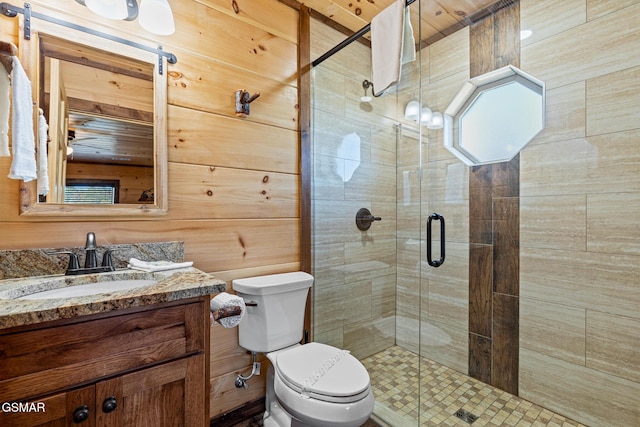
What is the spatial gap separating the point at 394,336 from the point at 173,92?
6.85 feet

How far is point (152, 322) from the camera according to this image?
902 millimetres

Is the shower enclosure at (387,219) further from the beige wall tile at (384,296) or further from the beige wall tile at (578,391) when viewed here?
the beige wall tile at (578,391)

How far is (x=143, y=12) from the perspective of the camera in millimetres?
1334

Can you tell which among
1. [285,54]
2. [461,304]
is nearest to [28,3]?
[285,54]

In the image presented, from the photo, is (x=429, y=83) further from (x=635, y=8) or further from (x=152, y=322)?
(x=152, y=322)

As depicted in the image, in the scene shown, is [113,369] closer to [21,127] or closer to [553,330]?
[21,127]

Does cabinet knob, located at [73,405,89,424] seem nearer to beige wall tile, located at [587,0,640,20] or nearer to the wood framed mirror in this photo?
the wood framed mirror

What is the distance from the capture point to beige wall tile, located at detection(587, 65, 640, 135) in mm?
1486

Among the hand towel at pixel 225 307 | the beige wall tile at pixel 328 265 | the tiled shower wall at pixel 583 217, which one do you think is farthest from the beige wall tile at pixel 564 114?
the hand towel at pixel 225 307

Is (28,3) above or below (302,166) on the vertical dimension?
above

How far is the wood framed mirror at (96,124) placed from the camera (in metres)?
1.18

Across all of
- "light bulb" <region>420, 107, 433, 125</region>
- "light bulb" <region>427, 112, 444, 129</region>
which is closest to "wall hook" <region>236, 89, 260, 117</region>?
"light bulb" <region>420, 107, 433, 125</region>

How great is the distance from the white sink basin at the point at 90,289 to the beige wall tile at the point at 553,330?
207cm

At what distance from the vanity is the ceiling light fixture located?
110 cm
